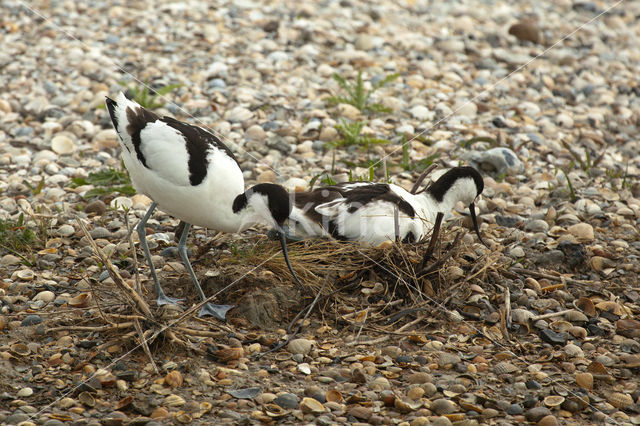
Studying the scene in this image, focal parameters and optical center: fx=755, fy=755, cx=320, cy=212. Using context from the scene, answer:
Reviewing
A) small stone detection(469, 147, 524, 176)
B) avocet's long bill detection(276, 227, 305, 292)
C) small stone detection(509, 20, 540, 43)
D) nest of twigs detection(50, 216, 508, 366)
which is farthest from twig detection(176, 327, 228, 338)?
small stone detection(509, 20, 540, 43)

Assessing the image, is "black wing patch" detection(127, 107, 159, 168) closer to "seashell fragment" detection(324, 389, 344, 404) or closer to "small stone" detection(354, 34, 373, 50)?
"seashell fragment" detection(324, 389, 344, 404)

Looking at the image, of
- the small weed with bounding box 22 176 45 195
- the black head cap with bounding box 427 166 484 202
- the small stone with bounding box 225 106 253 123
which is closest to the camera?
the black head cap with bounding box 427 166 484 202

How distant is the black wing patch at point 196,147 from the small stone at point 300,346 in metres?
1.09

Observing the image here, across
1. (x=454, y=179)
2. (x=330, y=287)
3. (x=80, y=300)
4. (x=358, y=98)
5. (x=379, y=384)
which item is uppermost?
(x=358, y=98)

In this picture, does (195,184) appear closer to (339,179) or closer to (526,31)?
(339,179)

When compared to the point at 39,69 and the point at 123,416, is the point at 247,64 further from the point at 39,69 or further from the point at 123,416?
the point at 123,416

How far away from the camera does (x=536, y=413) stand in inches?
142

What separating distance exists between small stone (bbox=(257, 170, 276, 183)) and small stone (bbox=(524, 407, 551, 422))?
3.11 meters

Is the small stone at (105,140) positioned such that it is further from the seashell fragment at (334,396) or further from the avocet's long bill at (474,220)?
the seashell fragment at (334,396)

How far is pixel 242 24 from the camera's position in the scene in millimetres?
8977

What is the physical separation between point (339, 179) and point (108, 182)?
183 centimetres

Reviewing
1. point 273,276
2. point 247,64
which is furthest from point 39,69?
point 273,276

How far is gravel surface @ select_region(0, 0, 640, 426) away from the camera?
12.2ft

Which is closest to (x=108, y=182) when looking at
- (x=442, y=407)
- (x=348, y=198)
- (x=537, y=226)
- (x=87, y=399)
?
(x=348, y=198)
